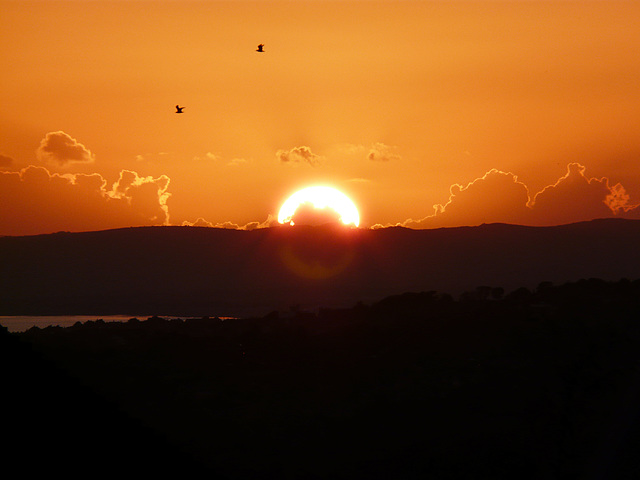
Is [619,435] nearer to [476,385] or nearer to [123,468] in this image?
[476,385]

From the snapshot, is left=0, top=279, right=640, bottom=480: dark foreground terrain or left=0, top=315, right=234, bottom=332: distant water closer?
left=0, top=279, right=640, bottom=480: dark foreground terrain

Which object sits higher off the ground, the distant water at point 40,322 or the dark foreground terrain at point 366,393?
the distant water at point 40,322

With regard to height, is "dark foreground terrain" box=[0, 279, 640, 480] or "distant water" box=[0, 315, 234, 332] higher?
"distant water" box=[0, 315, 234, 332]

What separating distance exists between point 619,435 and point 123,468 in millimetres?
25350

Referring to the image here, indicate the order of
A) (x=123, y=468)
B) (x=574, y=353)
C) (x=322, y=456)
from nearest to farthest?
1. (x=123, y=468)
2. (x=322, y=456)
3. (x=574, y=353)

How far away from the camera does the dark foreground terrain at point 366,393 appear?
24.3 m

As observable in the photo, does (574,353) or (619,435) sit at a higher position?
(574,353)

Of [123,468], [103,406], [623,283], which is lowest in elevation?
[123,468]

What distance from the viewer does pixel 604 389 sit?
42.1 metres

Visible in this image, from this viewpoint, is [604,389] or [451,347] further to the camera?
[451,347]

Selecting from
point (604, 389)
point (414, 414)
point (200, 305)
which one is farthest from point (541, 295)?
point (200, 305)

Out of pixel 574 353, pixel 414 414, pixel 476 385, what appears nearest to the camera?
pixel 414 414

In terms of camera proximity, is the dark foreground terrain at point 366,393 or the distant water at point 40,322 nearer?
the dark foreground terrain at point 366,393

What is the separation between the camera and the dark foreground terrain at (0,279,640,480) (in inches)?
955
